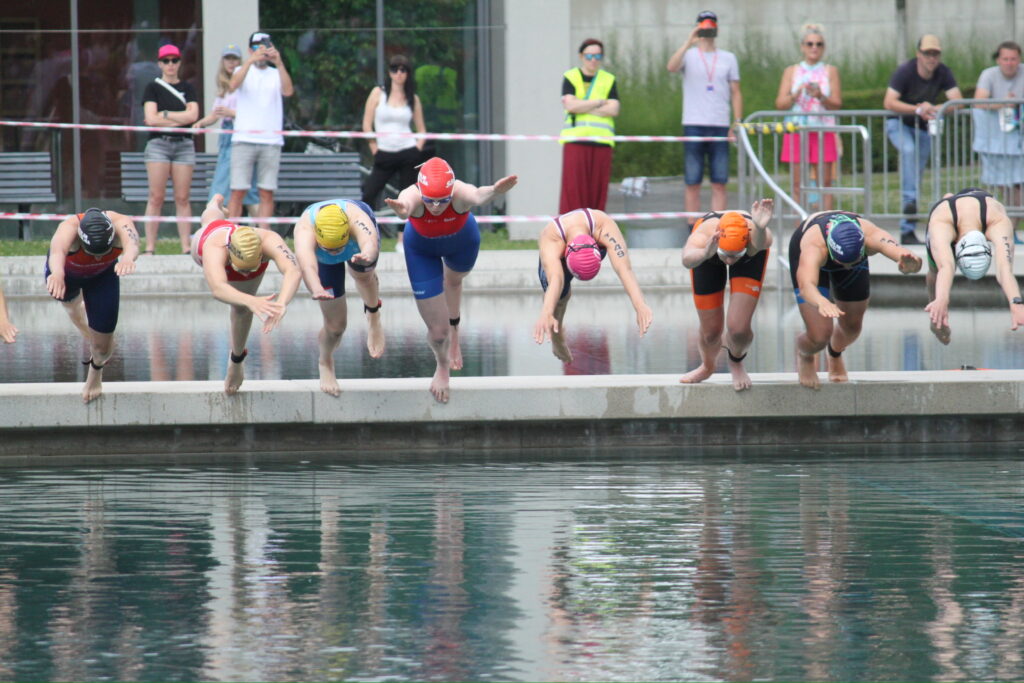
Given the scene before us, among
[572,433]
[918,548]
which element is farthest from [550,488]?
[918,548]

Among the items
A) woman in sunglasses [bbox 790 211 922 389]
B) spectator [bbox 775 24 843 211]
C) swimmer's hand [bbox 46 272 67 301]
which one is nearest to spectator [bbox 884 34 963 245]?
spectator [bbox 775 24 843 211]

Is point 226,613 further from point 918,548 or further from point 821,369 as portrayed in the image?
point 821,369

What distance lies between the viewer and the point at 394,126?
19656 mm

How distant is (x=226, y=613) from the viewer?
23.7 feet

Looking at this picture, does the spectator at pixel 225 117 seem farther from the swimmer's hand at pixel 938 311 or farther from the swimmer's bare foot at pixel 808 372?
the swimmer's hand at pixel 938 311

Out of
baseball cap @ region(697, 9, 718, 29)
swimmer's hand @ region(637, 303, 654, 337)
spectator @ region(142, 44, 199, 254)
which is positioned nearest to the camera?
swimmer's hand @ region(637, 303, 654, 337)

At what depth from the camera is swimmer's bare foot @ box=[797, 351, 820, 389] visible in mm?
11102

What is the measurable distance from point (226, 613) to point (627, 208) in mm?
16893

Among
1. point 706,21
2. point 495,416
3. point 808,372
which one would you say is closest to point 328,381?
point 495,416

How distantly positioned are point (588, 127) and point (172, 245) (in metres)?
5.70

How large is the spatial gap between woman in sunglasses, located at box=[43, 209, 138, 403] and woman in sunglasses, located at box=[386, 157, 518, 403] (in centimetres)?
175

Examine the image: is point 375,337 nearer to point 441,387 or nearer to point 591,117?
point 441,387

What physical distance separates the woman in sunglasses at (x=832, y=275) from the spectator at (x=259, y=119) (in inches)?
376

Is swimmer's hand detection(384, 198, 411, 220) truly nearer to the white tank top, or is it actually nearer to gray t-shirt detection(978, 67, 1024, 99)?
the white tank top
